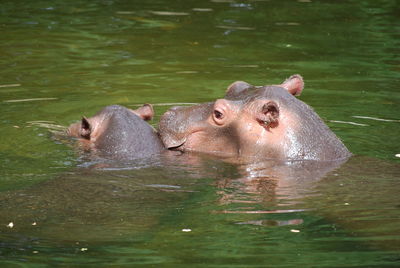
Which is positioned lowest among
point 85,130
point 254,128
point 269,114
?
point 85,130

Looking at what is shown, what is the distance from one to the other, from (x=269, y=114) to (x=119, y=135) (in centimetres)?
135

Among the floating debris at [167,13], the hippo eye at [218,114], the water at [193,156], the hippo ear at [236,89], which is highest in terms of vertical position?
the hippo ear at [236,89]

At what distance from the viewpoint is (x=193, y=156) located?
25.4ft

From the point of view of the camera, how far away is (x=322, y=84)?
1092 centimetres

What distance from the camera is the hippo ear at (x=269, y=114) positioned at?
288 inches

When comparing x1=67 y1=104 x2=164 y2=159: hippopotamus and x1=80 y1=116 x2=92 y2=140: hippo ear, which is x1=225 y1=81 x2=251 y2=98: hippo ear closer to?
x1=67 y1=104 x2=164 y2=159: hippopotamus

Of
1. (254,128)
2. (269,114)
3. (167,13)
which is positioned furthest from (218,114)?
(167,13)

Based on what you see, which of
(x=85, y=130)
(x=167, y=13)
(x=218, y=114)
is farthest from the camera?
(x=167, y=13)

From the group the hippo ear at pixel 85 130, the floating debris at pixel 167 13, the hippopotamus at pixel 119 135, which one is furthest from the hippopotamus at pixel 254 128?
the floating debris at pixel 167 13

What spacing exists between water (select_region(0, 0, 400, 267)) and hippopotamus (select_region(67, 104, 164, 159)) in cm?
25

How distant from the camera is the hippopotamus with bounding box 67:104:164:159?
7719 millimetres

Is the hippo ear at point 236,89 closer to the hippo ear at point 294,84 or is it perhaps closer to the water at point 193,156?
the hippo ear at point 294,84

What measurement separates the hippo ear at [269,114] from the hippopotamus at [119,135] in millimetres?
969

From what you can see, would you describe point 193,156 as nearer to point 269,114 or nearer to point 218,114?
point 218,114
